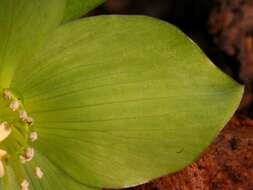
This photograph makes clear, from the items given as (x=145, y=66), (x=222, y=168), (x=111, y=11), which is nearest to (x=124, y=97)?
(x=145, y=66)

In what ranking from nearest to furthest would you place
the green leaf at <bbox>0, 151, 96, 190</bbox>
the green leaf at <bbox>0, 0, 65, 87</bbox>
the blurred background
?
the green leaf at <bbox>0, 0, 65, 87</bbox> < the green leaf at <bbox>0, 151, 96, 190</bbox> < the blurred background

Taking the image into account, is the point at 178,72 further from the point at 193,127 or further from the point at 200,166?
the point at 200,166

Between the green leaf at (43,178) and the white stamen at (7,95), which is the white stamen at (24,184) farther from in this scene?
the white stamen at (7,95)

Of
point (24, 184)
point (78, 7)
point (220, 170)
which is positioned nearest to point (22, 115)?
point (24, 184)

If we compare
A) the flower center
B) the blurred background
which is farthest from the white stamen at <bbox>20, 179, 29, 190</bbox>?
the blurred background


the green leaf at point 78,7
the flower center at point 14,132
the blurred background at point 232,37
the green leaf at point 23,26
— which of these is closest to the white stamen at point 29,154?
the flower center at point 14,132

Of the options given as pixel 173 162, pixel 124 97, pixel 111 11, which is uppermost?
pixel 124 97

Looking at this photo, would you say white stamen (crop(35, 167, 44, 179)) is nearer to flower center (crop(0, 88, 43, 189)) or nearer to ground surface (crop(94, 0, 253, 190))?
flower center (crop(0, 88, 43, 189))

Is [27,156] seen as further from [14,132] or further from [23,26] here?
[23,26]
